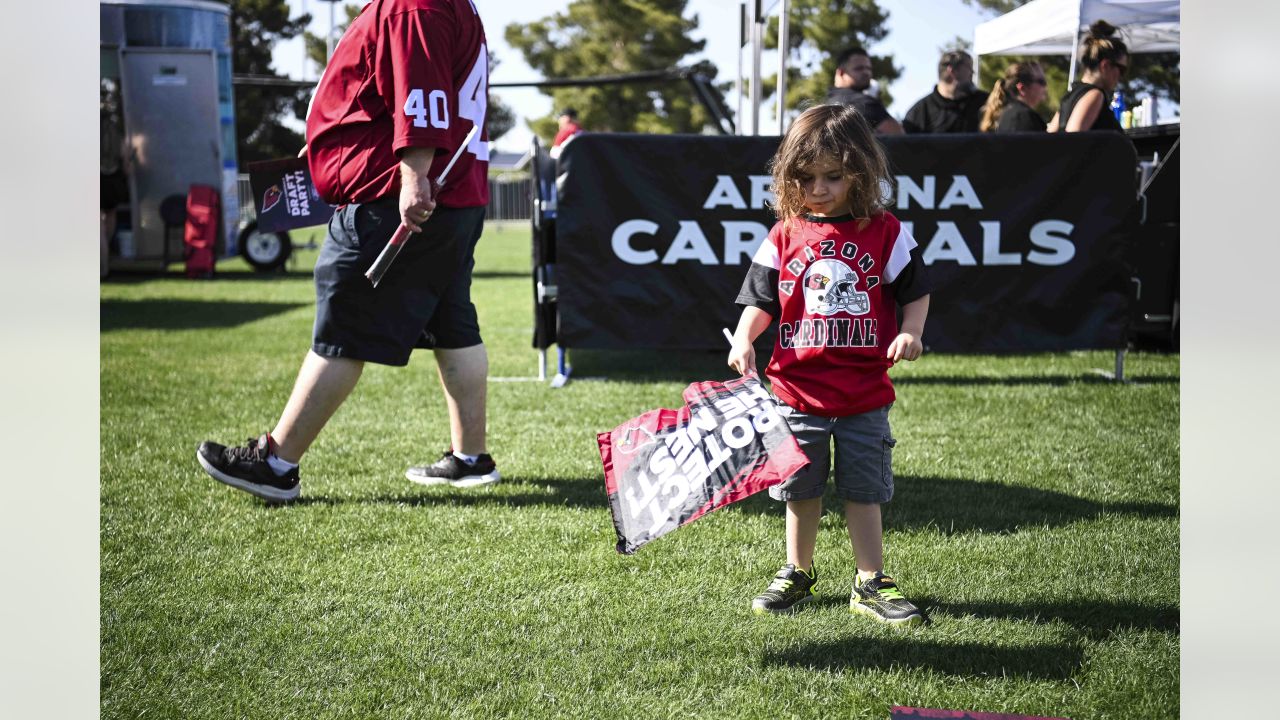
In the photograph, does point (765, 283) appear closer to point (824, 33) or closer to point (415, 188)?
point (415, 188)

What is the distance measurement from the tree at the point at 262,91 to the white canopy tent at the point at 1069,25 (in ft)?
92.8

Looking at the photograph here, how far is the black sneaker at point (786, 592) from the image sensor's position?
2.94 m

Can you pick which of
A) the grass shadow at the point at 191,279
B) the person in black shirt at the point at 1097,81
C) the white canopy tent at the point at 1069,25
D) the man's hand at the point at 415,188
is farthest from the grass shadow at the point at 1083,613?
the grass shadow at the point at 191,279

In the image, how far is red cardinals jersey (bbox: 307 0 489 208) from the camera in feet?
11.6

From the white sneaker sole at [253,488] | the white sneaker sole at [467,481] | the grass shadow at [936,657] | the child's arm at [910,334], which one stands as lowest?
the grass shadow at [936,657]

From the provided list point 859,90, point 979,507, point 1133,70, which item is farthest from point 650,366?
point 1133,70

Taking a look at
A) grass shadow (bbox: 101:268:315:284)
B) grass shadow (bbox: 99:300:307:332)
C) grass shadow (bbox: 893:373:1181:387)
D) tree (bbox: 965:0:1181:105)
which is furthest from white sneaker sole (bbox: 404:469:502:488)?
tree (bbox: 965:0:1181:105)

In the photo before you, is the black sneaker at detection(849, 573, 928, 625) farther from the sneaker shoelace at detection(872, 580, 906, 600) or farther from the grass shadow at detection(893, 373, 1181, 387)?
the grass shadow at detection(893, 373, 1181, 387)

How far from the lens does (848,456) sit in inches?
116

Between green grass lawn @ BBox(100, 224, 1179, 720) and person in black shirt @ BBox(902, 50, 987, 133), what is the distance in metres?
2.49

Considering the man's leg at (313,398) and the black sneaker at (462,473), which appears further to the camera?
the black sneaker at (462,473)

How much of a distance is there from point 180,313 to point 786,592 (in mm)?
8231

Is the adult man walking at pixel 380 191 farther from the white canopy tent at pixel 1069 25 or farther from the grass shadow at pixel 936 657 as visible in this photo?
the white canopy tent at pixel 1069 25
